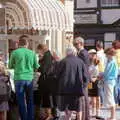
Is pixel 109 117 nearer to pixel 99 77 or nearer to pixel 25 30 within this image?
pixel 99 77

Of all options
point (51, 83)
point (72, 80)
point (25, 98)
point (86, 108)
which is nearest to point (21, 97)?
point (25, 98)

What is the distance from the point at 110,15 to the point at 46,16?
33.3 ft

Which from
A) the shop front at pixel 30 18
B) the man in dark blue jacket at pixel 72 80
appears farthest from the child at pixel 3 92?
the shop front at pixel 30 18

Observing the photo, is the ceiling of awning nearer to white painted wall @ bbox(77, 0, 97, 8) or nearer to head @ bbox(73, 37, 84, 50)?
head @ bbox(73, 37, 84, 50)

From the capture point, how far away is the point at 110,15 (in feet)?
89.8

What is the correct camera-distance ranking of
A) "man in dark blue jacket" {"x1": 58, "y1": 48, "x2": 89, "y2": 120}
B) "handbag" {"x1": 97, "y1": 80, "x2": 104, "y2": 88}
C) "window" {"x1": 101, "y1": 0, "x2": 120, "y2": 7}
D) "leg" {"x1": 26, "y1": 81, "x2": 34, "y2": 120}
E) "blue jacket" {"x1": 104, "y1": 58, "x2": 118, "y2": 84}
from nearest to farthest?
"man in dark blue jacket" {"x1": 58, "y1": 48, "x2": 89, "y2": 120} < "leg" {"x1": 26, "y1": 81, "x2": 34, "y2": 120} < "blue jacket" {"x1": 104, "y1": 58, "x2": 118, "y2": 84} < "handbag" {"x1": 97, "y1": 80, "x2": 104, "y2": 88} < "window" {"x1": 101, "y1": 0, "x2": 120, "y2": 7}

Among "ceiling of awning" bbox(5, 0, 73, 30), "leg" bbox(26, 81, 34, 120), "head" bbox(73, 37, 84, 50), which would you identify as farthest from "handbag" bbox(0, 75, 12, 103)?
"ceiling of awning" bbox(5, 0, 73, 30)

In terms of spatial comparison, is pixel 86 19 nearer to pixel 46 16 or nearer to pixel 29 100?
pixel 46 16

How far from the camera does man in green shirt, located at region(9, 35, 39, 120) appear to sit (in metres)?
10.6

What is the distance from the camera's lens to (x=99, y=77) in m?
12.1

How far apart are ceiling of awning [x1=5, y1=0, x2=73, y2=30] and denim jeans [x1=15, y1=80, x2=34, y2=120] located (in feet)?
22.1

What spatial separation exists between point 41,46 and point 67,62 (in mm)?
1238

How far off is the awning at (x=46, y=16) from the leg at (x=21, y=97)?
22.4 feet

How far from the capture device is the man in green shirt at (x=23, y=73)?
10609 millimetres
